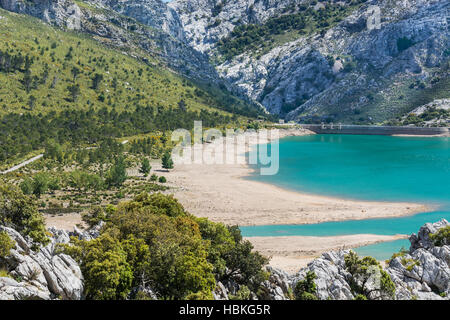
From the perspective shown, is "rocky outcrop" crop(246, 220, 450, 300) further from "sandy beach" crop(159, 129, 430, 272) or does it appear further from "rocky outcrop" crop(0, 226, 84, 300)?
"rocky outcrop" crop(0, 226, 84, 300)

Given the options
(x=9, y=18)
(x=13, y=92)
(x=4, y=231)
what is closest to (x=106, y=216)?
(x=4, y=231)

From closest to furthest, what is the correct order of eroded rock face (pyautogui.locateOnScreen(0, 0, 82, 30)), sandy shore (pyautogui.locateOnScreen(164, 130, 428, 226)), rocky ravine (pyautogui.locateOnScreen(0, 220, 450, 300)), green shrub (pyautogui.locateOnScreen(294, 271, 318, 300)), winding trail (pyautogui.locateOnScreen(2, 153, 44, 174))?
rocky ravine (pyautogui.locateOnScreen(0, 220, 450, 300)) → green shrub (pyautogui.locateOnScreen(294, 271, 318, 300)) → sandy shore (pyautogui.locateOnScreen(164, 130, 428, 226)) → winding trail (pyautogui.locateOnScreen(2, 153, 44, 174)) → eroded rock face (pyautogui.locateOnScreen(0, 0, 82, 30))

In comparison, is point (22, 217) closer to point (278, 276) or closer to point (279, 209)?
point (278, 276)

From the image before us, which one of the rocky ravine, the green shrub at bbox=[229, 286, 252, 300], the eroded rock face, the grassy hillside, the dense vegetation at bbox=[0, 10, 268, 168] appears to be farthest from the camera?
the eroded rock face

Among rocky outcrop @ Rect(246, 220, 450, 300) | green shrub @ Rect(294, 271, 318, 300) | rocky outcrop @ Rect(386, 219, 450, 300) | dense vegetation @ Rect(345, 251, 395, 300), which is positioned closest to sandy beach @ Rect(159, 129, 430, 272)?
rocky outcrop @ Rect(246, 220, 450, 300)

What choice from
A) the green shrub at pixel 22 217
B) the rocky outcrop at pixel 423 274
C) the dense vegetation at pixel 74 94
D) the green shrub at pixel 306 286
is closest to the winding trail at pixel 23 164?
the dense vegetation at pixel 74 94

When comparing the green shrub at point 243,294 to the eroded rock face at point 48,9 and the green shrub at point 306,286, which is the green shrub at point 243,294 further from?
the eroded rock face at point 48,9
